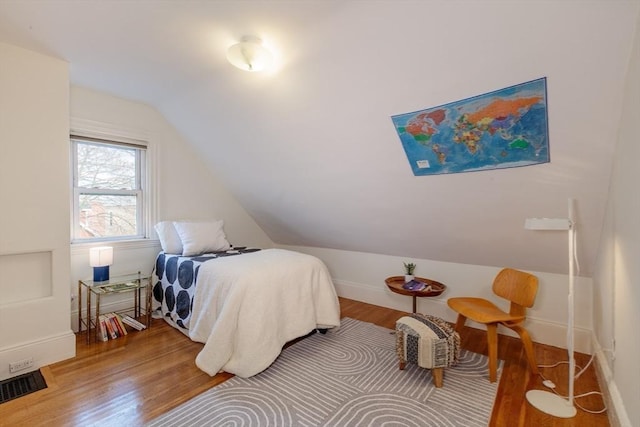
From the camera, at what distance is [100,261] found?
2.63m

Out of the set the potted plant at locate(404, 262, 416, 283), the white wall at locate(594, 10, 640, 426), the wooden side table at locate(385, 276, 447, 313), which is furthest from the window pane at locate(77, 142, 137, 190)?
the white wall at locate(594, 10, 640, 426)

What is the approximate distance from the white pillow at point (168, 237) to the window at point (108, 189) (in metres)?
0.29

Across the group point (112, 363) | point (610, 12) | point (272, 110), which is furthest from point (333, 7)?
point (112, 363)

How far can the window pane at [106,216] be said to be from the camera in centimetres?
288

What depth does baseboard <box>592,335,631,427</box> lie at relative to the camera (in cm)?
149

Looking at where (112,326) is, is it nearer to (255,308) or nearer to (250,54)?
(255,308)

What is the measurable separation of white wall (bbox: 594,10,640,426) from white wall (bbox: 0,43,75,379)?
11.4ft

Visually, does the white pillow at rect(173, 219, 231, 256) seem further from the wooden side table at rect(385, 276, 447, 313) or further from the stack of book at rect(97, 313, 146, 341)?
the wooden side table at rect(385, 276, 447, 313)

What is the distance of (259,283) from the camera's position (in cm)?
222

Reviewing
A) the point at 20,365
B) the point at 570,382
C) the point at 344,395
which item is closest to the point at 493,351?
the point at 570,382

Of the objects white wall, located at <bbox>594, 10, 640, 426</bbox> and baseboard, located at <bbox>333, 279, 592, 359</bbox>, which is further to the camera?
baseboard, located at <bbox>333, 279, 592, 359</bbox>

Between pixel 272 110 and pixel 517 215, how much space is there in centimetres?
214

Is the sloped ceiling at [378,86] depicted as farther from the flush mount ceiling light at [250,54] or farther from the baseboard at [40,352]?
the baseboard at [40,352]

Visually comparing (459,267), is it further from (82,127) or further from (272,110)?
(82,127)
